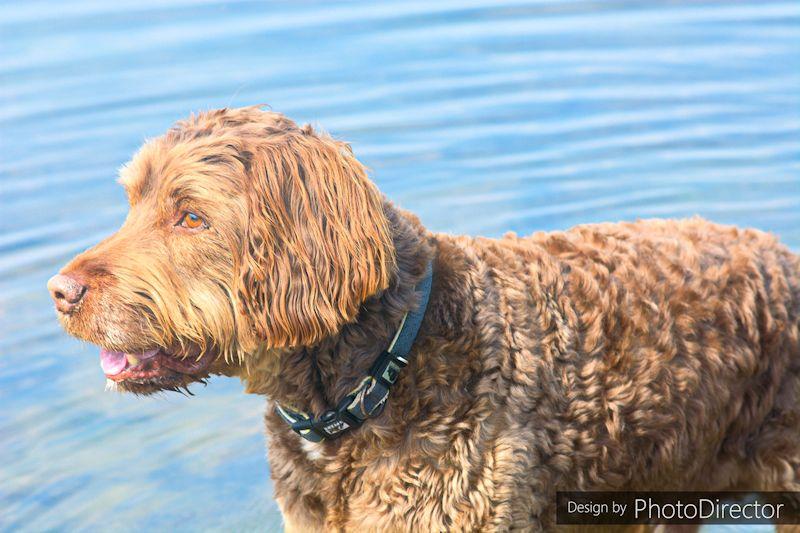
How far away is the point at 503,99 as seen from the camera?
1117 cm

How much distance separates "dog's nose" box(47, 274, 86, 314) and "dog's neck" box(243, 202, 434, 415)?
67cm

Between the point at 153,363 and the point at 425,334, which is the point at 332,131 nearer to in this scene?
the point at 425,334

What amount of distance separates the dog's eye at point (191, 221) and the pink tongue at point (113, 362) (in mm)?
539

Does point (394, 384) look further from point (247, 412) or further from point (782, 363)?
point (247, 412)

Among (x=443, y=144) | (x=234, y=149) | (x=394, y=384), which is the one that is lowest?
(x=394, y=384)

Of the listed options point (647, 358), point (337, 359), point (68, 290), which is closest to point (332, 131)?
point (647, 358)

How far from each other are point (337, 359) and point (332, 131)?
662 centimetres

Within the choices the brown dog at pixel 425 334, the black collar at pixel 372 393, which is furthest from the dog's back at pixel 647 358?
the black collar at pixel 372 393

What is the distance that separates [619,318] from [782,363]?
0.79m

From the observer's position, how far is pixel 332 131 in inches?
412

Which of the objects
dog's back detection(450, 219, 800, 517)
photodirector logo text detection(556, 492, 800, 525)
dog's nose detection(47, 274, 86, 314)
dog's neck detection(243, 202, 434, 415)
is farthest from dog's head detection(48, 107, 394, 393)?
photodirector logo text detection(556, 492, 800, 525)

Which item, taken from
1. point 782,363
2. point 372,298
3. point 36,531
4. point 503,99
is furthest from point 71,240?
point 782,363

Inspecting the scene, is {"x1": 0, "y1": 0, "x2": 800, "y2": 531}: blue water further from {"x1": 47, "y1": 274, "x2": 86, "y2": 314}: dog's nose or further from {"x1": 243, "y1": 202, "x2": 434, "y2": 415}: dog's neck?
{"x1": 47, "y1": 274, "x2": 86, "y2": 314}: dog's nose

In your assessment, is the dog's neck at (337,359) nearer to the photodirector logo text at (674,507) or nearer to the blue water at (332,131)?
the photodirector logo text at (674,507)
